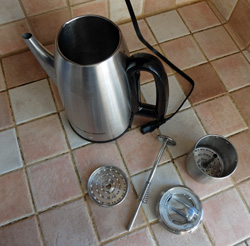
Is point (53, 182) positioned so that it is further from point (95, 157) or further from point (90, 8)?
point (90, 8)

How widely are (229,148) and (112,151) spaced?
0.83ft

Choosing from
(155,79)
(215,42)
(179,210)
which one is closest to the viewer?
(155,79)

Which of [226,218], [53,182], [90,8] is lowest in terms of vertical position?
[226,218]

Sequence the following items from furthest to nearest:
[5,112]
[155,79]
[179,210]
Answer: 1. [5,112]
2. [179,210]
3. [155,79]

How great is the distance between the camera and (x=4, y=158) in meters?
0.61

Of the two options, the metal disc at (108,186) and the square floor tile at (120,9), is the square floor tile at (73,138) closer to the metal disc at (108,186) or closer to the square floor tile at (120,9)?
the metal disc at (108,186)

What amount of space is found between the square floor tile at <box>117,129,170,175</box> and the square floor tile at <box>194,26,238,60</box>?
29 centimetres

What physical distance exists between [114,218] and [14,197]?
215 millimetres

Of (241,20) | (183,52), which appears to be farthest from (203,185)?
(241,20)

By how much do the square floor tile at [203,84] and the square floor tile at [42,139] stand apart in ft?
1.08

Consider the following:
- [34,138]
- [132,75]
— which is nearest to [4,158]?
[34,138]

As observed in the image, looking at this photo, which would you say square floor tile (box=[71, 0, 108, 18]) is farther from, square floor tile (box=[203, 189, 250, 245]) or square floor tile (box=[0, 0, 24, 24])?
square floor tile (box=[203, 189, 250, 245])

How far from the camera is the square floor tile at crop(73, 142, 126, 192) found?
1.98 feet

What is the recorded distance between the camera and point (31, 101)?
0.68 m
